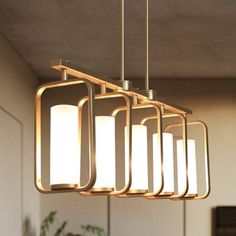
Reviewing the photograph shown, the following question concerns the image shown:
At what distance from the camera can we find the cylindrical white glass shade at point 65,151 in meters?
1.28

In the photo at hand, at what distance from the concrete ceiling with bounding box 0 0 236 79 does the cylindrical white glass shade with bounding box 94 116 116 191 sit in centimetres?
187

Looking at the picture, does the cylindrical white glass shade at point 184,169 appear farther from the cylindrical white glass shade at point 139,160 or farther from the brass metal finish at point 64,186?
the brass metal finish at point 64,186

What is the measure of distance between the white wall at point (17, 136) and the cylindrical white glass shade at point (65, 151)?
8.80ft

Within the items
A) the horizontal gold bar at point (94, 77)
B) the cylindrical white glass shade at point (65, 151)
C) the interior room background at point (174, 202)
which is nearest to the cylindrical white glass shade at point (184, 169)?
the horizontal gold bar at point (94, 77)

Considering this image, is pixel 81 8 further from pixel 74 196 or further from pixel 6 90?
pixel 74 196

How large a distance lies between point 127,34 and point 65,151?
2.71m

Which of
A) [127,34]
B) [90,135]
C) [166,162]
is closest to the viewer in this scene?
[90,135]

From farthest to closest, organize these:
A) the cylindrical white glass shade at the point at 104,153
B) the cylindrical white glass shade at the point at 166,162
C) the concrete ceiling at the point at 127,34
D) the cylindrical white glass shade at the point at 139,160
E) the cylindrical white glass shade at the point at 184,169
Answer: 1. the concrete ceiling at the point at 127,34
2. the cylindrical white glass shade at the point at 184,169
3. the cylindrical white glass shade at the point at 166,162
4. the cylindrical white glass shade at the point at 139,160
5. the cylindrical white glass shade at the point at 104,153

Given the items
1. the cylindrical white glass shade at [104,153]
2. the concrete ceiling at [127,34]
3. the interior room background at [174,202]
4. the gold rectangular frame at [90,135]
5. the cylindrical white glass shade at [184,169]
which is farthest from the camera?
the interior room background at [174,202]

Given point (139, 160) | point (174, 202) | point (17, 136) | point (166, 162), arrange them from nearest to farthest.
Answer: point (139, 160) < point (166, 162) < point (17, 136) < point (174, 202)

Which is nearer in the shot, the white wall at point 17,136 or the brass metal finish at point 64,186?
the brass metal finish at point 64,186

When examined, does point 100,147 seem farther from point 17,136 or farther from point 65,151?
point 17,136

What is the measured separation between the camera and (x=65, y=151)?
1.28m

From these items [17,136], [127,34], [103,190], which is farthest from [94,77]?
[17,136]
